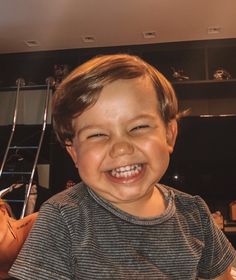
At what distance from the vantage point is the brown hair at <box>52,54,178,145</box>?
753 mm

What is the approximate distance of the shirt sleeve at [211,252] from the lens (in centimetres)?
86

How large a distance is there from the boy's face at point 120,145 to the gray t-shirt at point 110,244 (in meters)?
0.05

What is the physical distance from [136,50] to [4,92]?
144 cm

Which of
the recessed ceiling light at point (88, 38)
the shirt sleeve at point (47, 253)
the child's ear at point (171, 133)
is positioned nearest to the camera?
the shirt sleeve at point (47, 253)

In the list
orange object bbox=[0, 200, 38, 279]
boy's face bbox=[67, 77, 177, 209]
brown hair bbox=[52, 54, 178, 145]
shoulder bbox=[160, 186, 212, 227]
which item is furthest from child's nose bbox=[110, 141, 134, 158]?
orange object bbox=[0, 200, 38, 279]

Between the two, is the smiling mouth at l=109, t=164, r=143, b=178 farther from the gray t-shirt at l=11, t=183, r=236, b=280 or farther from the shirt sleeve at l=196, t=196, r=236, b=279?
the shirt sleeve at l=196, t=196, r=236, b=279

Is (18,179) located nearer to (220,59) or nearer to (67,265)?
(220,59)

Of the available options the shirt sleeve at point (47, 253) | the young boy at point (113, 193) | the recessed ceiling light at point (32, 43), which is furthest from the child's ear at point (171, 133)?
the recessed ceiling light at point (32, 43)

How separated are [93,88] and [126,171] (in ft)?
0.60

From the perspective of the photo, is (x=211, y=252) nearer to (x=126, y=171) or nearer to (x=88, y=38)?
(x=126, y=171)

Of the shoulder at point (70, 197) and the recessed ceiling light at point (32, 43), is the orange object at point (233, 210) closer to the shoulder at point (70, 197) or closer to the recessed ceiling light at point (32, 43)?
the recessed ceiling light at point (32, 43)

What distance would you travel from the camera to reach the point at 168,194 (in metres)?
0.90

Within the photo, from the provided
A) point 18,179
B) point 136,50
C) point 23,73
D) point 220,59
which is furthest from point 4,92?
point 220,59

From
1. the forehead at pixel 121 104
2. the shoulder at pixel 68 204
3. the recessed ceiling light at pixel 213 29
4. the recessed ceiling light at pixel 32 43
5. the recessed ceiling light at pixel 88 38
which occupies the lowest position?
the shoulder at pixel 68 204
